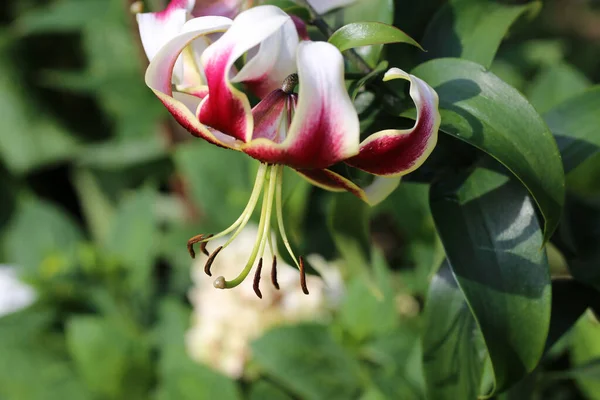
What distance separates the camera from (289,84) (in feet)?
1.15

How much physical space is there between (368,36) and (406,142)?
52 mm

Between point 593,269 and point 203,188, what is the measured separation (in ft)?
2.10

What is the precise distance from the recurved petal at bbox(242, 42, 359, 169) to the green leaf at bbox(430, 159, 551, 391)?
112mm

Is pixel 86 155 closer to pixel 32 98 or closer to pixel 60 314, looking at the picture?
pixel 32 98

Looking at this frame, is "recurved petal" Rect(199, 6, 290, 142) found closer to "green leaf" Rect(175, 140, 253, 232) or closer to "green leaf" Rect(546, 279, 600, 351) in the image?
"green leaf" Rect(546, 279, 600, 351)

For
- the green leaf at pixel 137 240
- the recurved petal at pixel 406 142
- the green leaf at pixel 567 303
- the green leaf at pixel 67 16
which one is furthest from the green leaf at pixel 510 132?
the green leaf at pixel 67 16

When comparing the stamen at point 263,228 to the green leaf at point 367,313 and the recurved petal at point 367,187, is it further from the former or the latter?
the green leaf at point 367,313

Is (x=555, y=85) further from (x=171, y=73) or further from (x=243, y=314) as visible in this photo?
(x=171, y=73)

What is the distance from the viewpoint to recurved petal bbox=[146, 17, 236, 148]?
33cm

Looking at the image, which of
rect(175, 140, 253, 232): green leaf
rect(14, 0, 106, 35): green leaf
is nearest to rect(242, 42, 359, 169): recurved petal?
rect(175, 140, 253, 232): green leaf

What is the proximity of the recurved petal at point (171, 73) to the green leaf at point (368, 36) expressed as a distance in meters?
0.05

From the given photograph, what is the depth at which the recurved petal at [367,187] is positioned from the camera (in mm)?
389

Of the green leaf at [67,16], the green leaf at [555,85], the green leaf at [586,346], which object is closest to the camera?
the green leaf at [586,346]

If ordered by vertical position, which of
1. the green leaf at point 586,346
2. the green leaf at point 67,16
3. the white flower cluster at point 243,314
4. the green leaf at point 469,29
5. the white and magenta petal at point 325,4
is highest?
the white and magenta petal at point 325,4
